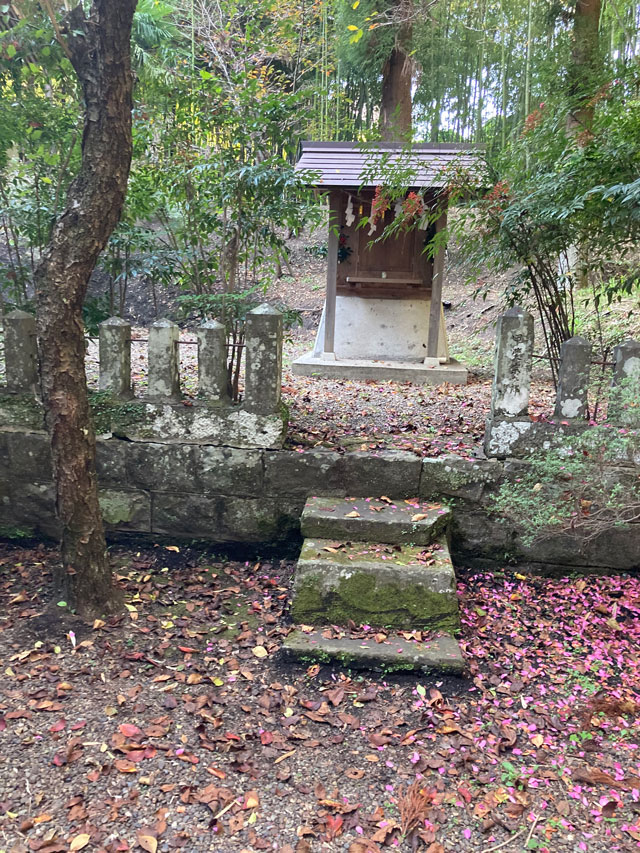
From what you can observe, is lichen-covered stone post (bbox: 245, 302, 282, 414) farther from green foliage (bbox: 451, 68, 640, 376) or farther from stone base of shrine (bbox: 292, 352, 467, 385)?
stone base of shrine (bbox: 292, 352, 467, 385)

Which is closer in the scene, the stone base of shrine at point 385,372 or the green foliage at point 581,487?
the green foliage at point 581,487

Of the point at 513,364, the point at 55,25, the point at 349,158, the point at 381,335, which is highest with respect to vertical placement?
the point at 349,158

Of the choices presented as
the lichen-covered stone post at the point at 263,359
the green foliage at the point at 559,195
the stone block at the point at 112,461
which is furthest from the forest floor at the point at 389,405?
the green foliage at the point at 559,195

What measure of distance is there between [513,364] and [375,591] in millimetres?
1533

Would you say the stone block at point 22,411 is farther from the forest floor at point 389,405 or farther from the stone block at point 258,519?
the stone block at point 258,519

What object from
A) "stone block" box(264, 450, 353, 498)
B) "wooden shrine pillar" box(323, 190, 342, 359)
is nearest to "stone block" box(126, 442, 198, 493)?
"stone block" box(264, 450, 353, 498)

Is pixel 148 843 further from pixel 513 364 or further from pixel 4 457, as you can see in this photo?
pixel 513 364

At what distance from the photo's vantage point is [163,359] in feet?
11.6

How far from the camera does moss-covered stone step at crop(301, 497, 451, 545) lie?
10.4 feet

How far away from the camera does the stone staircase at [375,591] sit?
268cm

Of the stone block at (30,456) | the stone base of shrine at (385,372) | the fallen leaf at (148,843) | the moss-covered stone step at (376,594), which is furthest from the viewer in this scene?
the stone base of shrine at (385,372)

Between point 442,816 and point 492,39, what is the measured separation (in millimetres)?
13044

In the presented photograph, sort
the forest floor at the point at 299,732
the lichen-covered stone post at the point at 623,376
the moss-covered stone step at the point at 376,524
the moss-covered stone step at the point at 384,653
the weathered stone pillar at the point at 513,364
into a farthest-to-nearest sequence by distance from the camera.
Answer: the weathered stone pillar at the point at 513,364 < the moss-covered stone step at the point at 376,524 < the lichen-covered stone post at the point at 623,376 < the moss-covered stone step at the point at 384,653 < the forest floor at the point at 299,732

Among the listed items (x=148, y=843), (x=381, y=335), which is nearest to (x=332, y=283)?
(x=381, y=335)
